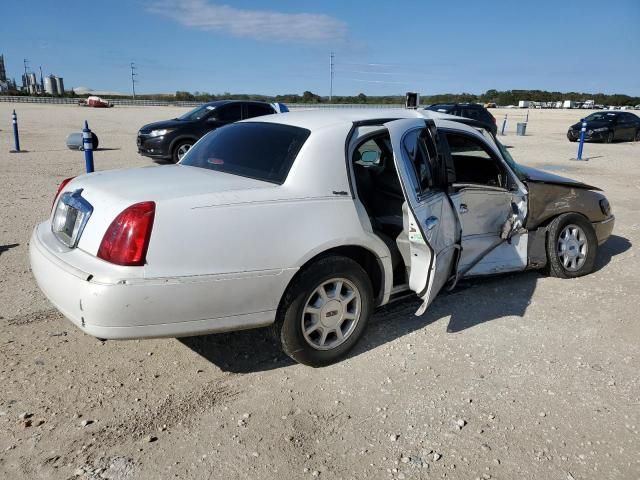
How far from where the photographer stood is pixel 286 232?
10.3ft

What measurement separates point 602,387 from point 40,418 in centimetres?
340

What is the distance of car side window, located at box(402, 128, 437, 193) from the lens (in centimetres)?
387

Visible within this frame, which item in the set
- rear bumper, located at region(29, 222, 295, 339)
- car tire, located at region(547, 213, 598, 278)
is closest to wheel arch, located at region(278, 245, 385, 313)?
rear bumper, located at region(29, 222, 295, 339)

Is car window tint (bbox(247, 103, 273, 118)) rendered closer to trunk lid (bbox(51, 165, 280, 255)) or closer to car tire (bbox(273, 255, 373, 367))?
trunk lid (bbox(51, 165, 280, 255))

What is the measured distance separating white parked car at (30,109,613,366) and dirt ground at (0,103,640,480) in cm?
37

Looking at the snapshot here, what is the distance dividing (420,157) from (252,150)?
125 cm

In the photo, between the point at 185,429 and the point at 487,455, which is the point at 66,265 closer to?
the point at 185,429

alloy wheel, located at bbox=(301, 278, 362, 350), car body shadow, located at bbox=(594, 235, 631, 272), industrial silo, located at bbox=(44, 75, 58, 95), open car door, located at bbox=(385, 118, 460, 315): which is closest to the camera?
alloy wheel, located at bbox=(301, 278, 362, 350)

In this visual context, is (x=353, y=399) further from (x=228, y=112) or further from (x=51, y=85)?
(x=51, y=85)

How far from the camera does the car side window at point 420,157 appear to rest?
387 cm

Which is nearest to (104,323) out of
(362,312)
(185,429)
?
(185,429)

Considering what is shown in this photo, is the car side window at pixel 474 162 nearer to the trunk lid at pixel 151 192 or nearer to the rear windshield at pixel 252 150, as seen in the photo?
the rear windshield at pixel 252 150

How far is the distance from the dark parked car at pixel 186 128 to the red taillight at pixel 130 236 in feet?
34.5

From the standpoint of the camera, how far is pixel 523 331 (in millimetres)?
4227
